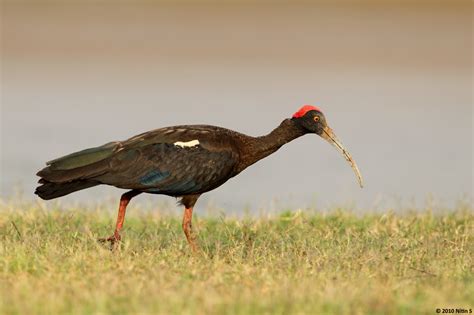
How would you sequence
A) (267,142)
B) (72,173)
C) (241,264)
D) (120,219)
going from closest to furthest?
(241,264), (72,173), (120,219), (267,142)

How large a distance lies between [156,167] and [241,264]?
5.33ft

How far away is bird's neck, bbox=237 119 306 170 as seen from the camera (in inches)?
420

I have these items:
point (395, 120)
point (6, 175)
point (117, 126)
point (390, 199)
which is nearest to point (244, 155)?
point (390, 199)

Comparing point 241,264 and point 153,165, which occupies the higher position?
point 153,165

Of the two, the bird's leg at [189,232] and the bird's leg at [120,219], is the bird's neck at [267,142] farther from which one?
the bird's leg at [120,219]

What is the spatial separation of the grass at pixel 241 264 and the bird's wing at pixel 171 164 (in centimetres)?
51

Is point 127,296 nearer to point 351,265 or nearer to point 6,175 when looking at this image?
point 351,265

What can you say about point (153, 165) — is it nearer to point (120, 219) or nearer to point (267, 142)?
point (120, 219)

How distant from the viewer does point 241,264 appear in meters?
8.91

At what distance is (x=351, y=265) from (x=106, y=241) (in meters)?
2.22

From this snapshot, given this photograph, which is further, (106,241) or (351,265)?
(106,241)

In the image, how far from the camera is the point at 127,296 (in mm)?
7633

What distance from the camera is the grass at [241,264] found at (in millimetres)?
7492

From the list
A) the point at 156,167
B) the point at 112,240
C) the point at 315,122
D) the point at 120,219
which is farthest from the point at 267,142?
the point at 112,240
